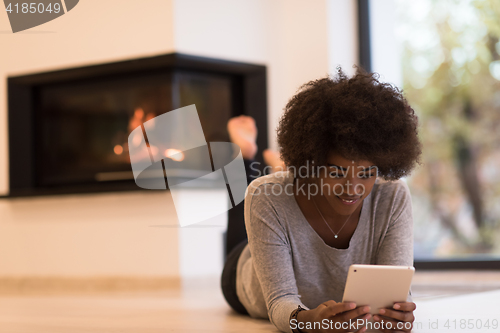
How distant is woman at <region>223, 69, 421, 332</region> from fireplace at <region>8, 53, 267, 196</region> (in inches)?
67.4

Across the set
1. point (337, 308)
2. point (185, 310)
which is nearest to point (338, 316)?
point (337, 308)

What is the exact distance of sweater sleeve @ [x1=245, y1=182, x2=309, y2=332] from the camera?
133 cm

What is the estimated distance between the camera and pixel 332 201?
1351 mm

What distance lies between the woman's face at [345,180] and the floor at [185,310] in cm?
43

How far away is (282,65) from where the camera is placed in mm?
3377

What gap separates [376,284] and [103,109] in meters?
2.44

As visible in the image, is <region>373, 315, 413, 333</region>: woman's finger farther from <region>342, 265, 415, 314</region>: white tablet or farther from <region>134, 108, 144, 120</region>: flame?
<region>134, 108, 144, 120</region>: flame

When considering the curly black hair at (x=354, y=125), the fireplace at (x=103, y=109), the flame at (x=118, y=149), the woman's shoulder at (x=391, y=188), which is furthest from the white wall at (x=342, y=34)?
the curly black hair at (x=354, y=125)

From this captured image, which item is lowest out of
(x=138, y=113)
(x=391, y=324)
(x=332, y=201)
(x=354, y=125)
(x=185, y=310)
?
(x=185, y=310)

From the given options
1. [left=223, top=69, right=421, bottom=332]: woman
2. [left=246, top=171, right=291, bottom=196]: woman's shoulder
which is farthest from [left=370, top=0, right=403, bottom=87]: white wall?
[left=246, top=171, right=291, bottom=196]: woman's shoulder

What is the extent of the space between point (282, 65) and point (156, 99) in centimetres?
82

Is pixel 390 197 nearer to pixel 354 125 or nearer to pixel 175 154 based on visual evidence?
pixel 354 125

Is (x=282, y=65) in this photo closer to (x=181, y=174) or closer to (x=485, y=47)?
(x=181, y=174)

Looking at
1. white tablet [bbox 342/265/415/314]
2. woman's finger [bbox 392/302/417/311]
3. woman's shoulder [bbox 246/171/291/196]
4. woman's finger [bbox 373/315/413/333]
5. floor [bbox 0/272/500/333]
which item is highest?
woman's shoulder [bbox 246/171/291/196]
